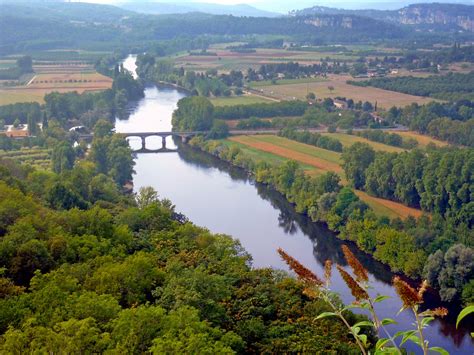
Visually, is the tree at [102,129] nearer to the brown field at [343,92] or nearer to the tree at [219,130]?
the tree at [219,130]

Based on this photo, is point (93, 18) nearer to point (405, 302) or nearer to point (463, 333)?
point (463, 333)

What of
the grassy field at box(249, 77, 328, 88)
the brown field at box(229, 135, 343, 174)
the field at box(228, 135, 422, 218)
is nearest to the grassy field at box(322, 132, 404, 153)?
the field at box(228, 135, 422, 218)

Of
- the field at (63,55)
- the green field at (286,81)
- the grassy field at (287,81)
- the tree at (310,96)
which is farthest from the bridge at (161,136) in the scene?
the field at (63,55)

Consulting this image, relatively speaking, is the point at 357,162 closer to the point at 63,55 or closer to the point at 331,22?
the point at 63,55

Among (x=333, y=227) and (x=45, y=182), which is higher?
(x=45, y=182)

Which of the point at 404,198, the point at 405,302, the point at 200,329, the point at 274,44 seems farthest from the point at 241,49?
the point at 405,302

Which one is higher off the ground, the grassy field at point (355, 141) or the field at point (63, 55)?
the field at point (63, 55)
